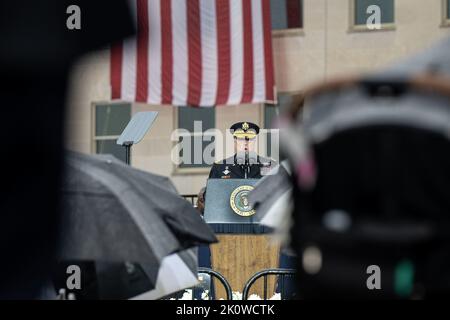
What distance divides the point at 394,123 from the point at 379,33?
3166 mm

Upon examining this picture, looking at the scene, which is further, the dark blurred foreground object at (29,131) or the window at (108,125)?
the window at (108,125)

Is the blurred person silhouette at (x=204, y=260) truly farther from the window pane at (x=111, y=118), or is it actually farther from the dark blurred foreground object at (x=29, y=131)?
the dark blurred foreground object at (x=29, y=131)

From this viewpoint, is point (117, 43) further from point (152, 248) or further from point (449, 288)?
point (152, 248)

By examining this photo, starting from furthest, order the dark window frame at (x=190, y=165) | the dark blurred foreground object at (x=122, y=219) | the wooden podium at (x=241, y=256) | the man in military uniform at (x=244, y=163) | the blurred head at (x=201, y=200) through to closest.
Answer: the dark window frame at (x=190, y=165), the blurred head at (x=201, y=200), the man in military uniform at (x=244, y=163), the wooden podium at (x=241, y=256), the dark blurred foreground object at (x=122, y=219)

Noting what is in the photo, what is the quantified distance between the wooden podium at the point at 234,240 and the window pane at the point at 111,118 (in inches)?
32.8

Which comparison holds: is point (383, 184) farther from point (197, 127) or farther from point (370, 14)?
point (197, 127)

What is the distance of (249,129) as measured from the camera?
7.70 m

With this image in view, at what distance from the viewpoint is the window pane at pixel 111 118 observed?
557cm

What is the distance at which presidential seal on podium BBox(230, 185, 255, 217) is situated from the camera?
7398 millimetres

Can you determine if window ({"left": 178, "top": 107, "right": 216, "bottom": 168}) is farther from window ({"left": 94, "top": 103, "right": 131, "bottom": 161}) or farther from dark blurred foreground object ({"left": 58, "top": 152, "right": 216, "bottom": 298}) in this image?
dark blurred foreground object ({"left": 58, "top": 152, "right": 216, "bottom": 298})

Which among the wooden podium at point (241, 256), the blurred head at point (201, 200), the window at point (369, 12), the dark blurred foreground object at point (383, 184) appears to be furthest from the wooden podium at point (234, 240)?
the dark blurred foreground object at point (383, 184)

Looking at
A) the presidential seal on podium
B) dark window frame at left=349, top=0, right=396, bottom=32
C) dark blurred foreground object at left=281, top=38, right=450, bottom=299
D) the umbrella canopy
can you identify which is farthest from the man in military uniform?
dark blurred foreground object at left=281, top=38, right=450, bottom=299

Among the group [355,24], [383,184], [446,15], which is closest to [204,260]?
[355,24]

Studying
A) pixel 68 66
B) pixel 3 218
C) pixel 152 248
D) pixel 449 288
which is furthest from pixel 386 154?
pixel 152 248
